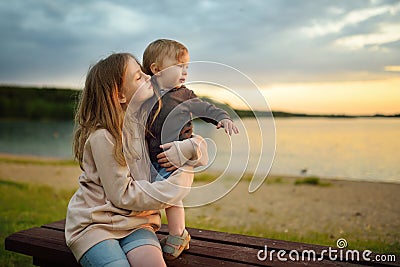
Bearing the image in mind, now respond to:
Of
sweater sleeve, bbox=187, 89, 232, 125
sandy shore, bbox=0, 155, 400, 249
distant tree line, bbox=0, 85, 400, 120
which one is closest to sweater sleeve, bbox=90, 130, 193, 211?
sweater sleeve, bbox=187, 89, 232, 125

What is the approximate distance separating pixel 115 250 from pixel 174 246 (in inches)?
10.8

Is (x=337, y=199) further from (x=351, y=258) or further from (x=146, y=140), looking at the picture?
(x=146, y=140)

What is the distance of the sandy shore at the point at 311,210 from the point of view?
408 cm

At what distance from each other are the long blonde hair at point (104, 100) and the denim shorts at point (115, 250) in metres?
0.38

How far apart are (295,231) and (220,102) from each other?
8.27 ft

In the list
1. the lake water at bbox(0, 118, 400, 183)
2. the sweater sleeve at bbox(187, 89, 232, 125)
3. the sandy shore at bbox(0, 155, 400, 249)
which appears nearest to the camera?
the sweater sleeve at bbox(187, 89, 232, 125)

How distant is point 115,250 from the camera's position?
1806 mm

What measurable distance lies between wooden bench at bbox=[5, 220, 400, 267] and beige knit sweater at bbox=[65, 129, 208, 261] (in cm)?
25

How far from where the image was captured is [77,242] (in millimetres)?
1858

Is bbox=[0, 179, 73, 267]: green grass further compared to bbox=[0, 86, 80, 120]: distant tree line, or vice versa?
bbox=[0, 86, 80, 120]: distant tree line

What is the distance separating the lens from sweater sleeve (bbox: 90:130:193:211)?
1.80 m

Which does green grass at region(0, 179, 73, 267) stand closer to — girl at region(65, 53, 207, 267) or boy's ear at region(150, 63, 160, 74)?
girl at region(65, 53, 207, 267)

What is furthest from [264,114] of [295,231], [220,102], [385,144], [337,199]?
[337,199]

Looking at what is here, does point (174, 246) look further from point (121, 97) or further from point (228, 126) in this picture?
point (121, 97)
